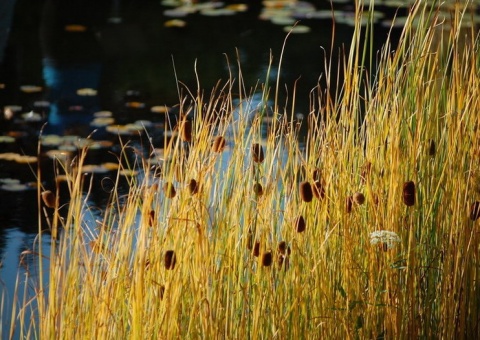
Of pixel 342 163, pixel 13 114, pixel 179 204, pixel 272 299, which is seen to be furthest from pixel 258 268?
pixel 13 114

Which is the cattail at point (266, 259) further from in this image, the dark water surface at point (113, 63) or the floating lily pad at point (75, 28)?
the floating lily pad at point (75, 28)

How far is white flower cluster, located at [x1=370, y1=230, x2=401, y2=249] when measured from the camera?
210 cm

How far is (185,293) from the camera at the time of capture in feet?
7.29

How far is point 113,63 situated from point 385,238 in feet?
15.9

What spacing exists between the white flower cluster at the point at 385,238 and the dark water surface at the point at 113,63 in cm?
221

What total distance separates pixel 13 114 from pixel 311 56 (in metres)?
2.35

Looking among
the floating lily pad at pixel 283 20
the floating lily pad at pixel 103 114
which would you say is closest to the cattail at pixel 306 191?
the floating lily pad at pixel 103 114

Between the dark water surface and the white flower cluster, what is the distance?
2.21 metres

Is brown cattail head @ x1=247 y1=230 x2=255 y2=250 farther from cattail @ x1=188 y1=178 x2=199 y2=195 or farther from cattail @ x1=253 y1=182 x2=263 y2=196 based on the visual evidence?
cattail @ x1=188 y1=178 x2=199 y2=195

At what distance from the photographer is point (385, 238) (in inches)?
84.4

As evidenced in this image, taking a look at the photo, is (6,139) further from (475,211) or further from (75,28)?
(475,211)

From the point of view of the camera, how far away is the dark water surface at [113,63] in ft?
16.7


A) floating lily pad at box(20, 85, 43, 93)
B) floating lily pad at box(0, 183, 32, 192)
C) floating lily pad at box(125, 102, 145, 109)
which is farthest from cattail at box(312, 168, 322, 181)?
floating lily pad at box(20, 85, 43, 93)

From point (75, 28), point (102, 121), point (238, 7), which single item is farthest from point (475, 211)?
point (238, 7)
